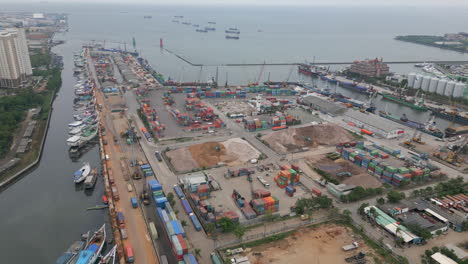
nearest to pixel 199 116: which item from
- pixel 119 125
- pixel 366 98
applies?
pixel 119 125

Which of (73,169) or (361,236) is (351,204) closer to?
(361,236)

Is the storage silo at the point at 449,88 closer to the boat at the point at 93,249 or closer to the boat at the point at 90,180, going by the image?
the boat at the point at 90,180

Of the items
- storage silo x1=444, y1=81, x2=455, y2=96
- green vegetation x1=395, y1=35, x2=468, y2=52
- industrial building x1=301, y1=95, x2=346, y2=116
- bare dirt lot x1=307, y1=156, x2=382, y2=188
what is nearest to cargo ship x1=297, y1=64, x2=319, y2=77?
industrial building x1=301, y1=95, x2=346, y2=116

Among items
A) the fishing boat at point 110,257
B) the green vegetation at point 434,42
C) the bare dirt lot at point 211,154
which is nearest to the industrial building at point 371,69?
the bare dirt lot at point 211,154

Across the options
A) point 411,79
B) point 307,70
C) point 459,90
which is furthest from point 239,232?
point 307,70

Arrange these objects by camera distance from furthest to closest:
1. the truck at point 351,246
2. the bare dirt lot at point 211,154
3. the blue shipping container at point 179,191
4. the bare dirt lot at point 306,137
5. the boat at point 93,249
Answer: the bare dirt lot at point 306,137 < the bare dirt lot at point 211,154 < the blue shipping container at point 179,191 < the truck at point 351,246 < the boat at point 93,249

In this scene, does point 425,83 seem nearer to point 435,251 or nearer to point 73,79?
point 435,251
